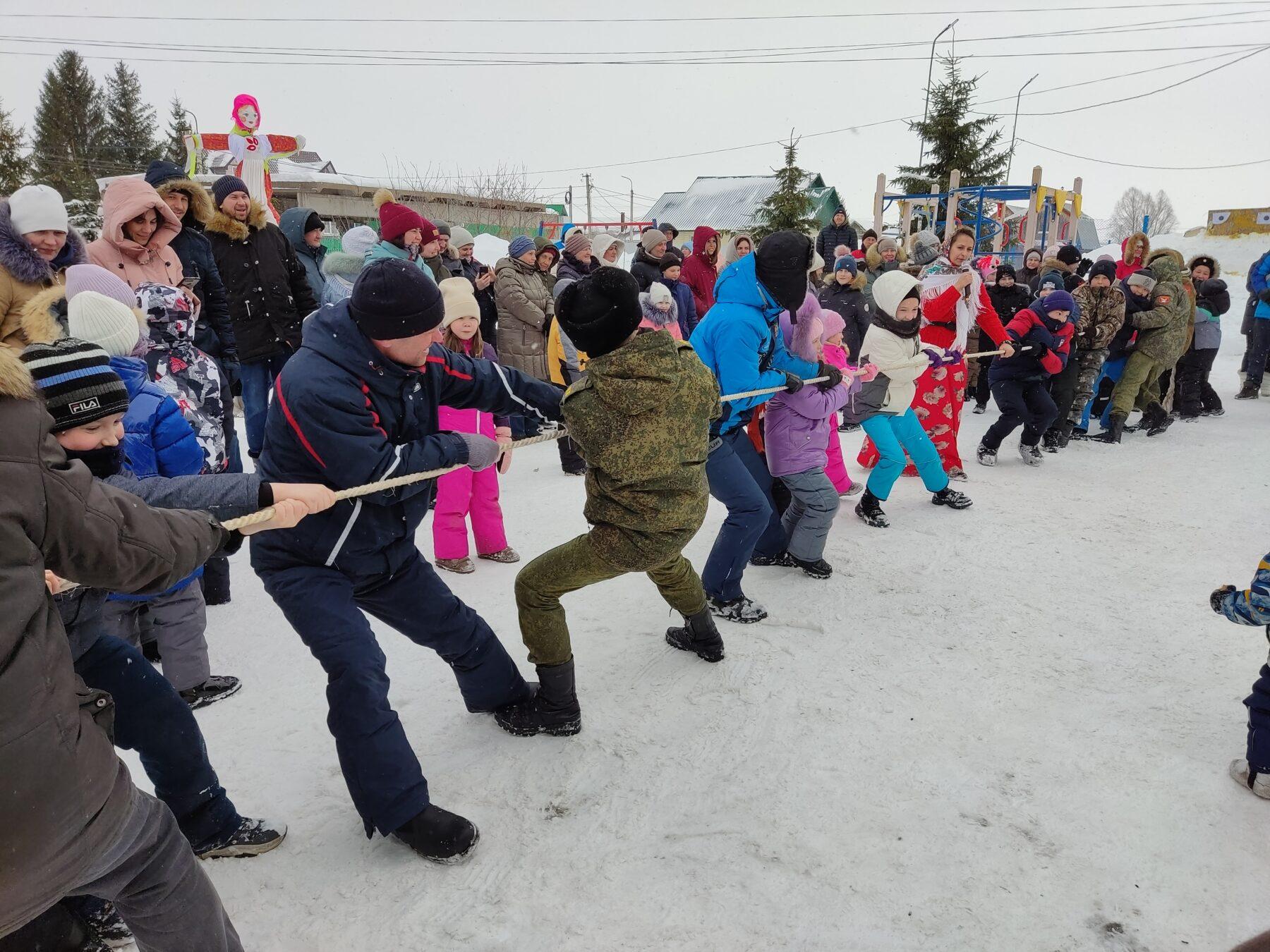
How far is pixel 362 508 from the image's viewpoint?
100 inches

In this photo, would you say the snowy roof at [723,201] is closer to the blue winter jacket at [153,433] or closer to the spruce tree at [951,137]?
the spruce tree at [951,137]

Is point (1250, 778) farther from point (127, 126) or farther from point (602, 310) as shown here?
point (127, 126)

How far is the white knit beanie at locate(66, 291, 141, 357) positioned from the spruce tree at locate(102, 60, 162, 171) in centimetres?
4288

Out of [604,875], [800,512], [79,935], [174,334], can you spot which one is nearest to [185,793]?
[79,935]

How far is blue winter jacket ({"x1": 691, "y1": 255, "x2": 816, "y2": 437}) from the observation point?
13.4 feet

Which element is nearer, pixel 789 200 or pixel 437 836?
pixel 437 836

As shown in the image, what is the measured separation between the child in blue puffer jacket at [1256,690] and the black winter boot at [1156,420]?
719 cm

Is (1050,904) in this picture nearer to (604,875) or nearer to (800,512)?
(604,875)

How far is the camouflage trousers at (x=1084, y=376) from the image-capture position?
820cm

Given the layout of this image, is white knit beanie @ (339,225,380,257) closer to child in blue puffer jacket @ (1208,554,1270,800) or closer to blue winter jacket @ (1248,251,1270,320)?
child in blue puffer jacket @ (1208,554,1270,800)

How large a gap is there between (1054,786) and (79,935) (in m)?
3.17

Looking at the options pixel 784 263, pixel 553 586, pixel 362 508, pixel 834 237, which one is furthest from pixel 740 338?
pixel 834 237

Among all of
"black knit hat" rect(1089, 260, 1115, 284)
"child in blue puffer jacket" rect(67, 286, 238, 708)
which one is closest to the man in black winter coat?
"black knit hat" rect(1089, 260, 1115, 284)

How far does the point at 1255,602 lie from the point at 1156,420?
7508 mm
